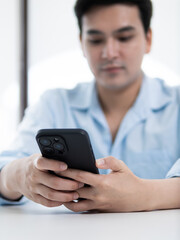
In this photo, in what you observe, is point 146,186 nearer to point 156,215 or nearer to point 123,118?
point 156,215

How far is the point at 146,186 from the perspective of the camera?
27.6 inches

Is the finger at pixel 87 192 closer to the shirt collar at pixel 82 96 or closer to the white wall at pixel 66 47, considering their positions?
the shirt collar at pixel 82 96

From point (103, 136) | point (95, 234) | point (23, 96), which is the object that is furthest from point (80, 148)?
point (23, 96)

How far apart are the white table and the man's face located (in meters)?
0.51

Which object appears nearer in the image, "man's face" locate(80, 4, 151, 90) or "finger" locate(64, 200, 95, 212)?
"finger" locate(64, 200, 95, 212)

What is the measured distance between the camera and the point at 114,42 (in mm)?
1030

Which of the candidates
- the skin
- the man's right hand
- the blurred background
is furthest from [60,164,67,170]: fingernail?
the blurred background

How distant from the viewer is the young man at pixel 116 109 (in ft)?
3.18

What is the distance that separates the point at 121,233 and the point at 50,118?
27.2 inches

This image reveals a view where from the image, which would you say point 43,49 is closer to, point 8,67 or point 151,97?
point 8,67

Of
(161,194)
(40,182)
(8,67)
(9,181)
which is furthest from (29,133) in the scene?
(8,67)

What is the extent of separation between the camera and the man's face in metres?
1.03

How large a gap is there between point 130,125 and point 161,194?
0.41 meters

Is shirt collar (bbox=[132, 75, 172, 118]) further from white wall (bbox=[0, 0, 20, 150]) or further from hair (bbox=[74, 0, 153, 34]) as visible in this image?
white wall (bbox=[0, 0, 20, 150])
